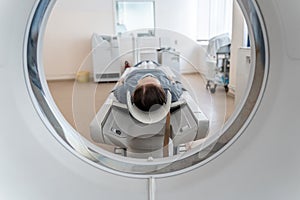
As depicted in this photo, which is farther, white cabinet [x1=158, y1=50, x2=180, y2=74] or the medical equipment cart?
the medical equipment cart

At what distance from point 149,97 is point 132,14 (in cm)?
419

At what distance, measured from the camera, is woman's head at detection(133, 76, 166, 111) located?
4.65 ft

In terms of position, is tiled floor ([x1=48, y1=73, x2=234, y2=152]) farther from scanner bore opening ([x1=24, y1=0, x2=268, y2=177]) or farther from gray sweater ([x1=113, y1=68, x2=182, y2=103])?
scanner bore opening ([x1=24, y1=0, x2=268, y2=177])

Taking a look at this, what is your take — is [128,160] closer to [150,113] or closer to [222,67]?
[150,113]

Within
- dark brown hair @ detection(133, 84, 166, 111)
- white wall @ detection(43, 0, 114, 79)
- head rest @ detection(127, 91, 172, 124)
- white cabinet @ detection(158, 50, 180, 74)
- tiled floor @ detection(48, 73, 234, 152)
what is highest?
white wall @ detection(43, 0, 114, 79)

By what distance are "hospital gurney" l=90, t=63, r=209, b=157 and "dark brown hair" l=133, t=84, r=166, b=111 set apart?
2.7 inches

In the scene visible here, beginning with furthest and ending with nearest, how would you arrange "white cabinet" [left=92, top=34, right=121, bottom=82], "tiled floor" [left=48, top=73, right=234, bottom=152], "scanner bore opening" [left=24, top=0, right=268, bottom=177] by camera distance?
1. "white cabinet" [left=92, top=34, right=121, bottom=82]
2. "tiled floor" [left=48, top=73, right=234, bottom=152]
3. "scanner bore opening" [left=24, top=0, right=268, bottom=177]

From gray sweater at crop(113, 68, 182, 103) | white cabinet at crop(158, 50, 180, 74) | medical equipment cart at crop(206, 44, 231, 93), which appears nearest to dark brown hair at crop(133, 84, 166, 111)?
gray sweater at crop(113, 68, 182, 103)

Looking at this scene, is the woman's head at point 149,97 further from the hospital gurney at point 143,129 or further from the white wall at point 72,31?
the white wall at point 72,31

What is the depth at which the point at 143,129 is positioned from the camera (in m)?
1.45

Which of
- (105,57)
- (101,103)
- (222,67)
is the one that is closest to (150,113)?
(101,103)

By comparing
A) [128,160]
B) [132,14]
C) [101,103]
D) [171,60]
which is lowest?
[101,103]
